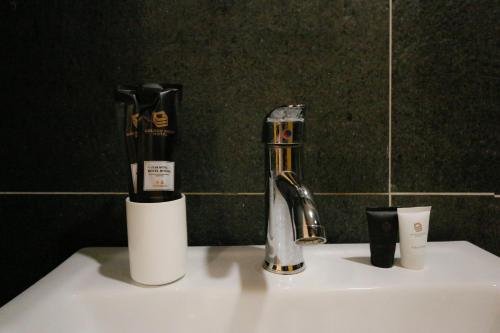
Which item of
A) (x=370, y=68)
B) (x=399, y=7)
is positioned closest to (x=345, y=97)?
(x=370, y=68)

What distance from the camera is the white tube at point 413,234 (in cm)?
43

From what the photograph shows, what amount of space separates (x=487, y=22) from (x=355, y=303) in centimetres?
48

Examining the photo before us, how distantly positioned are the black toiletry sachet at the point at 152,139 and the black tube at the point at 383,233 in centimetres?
27

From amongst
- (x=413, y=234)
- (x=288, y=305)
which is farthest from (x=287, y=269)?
(x=413, y=234)

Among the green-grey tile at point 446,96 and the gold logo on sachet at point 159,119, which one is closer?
the gold logo on sachet at point 159,119

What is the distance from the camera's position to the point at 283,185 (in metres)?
0.39

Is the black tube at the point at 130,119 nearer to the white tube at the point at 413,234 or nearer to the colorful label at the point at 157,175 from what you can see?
the colorful label at the point at 157,175

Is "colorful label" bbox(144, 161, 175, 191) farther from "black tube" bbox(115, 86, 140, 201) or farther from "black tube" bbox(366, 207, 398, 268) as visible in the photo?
"black tube" bbox(366, 207, 398, 268)

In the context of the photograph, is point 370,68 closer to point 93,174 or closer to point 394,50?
point 394,50

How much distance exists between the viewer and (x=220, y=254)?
0.50 meters

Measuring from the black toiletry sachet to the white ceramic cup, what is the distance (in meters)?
0.01

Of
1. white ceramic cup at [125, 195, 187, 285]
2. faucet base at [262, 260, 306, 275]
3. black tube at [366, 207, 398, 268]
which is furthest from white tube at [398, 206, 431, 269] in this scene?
white ceramic cup at [125, 195, 187, 285]

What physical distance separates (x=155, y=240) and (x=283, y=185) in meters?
0.17

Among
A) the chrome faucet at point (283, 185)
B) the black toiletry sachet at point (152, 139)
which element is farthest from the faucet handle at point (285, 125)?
the black toiletry sachet at point (152, 139)
